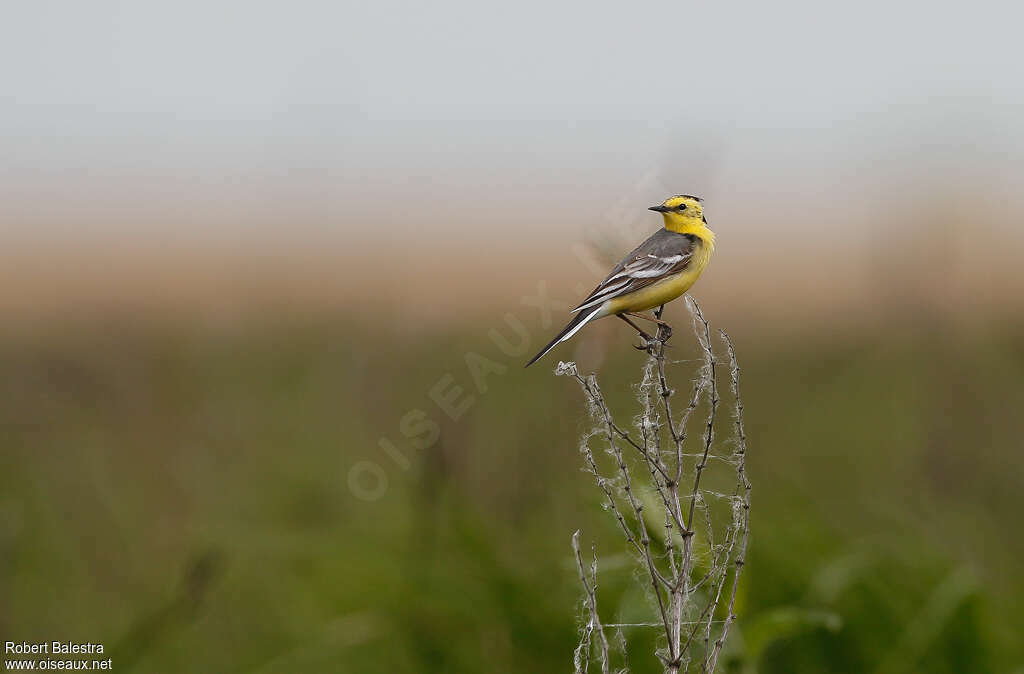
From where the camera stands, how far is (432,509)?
4098mm

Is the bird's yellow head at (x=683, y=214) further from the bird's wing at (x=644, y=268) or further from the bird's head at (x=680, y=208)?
the bird's wing at (x=644, y=268)

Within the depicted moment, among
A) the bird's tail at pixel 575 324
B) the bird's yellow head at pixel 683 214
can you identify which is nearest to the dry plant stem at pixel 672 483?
the bird's tail at pixel 575 324

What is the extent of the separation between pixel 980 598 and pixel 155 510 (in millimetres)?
4970

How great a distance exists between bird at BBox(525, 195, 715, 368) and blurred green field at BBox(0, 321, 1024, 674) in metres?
0.21

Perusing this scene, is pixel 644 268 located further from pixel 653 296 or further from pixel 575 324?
pixel 575 324

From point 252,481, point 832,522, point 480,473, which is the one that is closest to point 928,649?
point 832,522

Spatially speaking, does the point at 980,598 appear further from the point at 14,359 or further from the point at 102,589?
the point at 14,359

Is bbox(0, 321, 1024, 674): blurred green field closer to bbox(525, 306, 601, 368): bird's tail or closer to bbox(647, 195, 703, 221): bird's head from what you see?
bbox(525, 306, 601, 368): bird's tail

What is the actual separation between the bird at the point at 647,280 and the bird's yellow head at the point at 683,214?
0.11m

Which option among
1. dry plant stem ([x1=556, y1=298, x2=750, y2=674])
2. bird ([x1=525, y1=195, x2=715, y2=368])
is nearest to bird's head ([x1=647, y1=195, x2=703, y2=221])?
bird ([x1=525, y1=195, x2=715, y2=368])

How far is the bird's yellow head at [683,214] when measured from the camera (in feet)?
9.75

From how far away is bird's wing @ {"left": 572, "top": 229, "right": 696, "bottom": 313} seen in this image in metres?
2.59

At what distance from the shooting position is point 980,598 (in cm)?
372

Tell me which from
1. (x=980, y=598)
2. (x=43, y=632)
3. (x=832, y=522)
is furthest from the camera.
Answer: (x=43, y=632)
